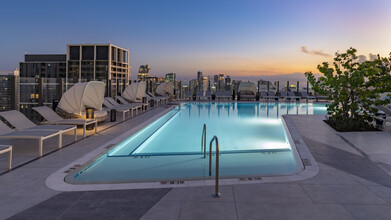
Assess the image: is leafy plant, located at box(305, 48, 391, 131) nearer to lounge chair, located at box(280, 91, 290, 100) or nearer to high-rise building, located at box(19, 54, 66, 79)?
lounge chair, located at box(280, 91, 290, 100)

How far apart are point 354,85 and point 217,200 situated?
6.44 m

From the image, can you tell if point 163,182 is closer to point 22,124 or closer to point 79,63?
point 22,124

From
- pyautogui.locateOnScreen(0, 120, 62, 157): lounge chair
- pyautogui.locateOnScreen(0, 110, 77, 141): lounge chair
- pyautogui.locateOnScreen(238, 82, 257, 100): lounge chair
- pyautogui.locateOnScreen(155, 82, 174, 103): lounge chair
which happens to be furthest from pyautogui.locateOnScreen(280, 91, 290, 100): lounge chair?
pyautogui.locateOnScreen(0, 120, 62, 157): lounge chair

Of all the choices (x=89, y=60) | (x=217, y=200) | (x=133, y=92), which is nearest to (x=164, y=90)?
(x=133, y=92)

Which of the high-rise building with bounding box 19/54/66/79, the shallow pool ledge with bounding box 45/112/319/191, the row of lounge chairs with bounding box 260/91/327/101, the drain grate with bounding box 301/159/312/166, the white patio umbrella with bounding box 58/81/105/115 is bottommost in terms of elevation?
the shallow pool ledge with bounding box 45/112/319/191

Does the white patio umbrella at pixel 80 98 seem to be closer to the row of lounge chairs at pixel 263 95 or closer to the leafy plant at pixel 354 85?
the leafy plant at pixel 354 85

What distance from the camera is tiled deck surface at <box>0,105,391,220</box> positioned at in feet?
8.34

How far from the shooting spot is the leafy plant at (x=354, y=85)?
7.29 metres

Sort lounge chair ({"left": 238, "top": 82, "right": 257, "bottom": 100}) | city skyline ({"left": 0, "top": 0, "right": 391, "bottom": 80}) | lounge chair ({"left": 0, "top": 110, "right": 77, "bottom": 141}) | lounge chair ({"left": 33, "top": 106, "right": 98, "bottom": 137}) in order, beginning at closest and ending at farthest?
1. lounge chair ({"left": 0, "top": 110, "right": 77, "bottom": 141})
2. lounge chair ({"left": 33, "top": 106, "right": 98, "bottom": 137})
3. city skyline ({"left": 0, "top": 0, "right": 391, "bottom": 80})
4. lounge chair ({"left": 238, "top": 82, "right": 257, "bottom": 100})

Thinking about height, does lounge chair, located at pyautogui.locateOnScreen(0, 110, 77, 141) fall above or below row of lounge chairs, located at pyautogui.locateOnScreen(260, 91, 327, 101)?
below

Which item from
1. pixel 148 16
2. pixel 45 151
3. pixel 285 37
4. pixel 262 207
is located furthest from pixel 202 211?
pixel 148 16

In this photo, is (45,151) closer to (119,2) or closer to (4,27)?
(119,2)

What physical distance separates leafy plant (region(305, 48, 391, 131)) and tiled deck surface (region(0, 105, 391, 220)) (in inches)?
156

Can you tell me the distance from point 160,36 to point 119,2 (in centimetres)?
578
